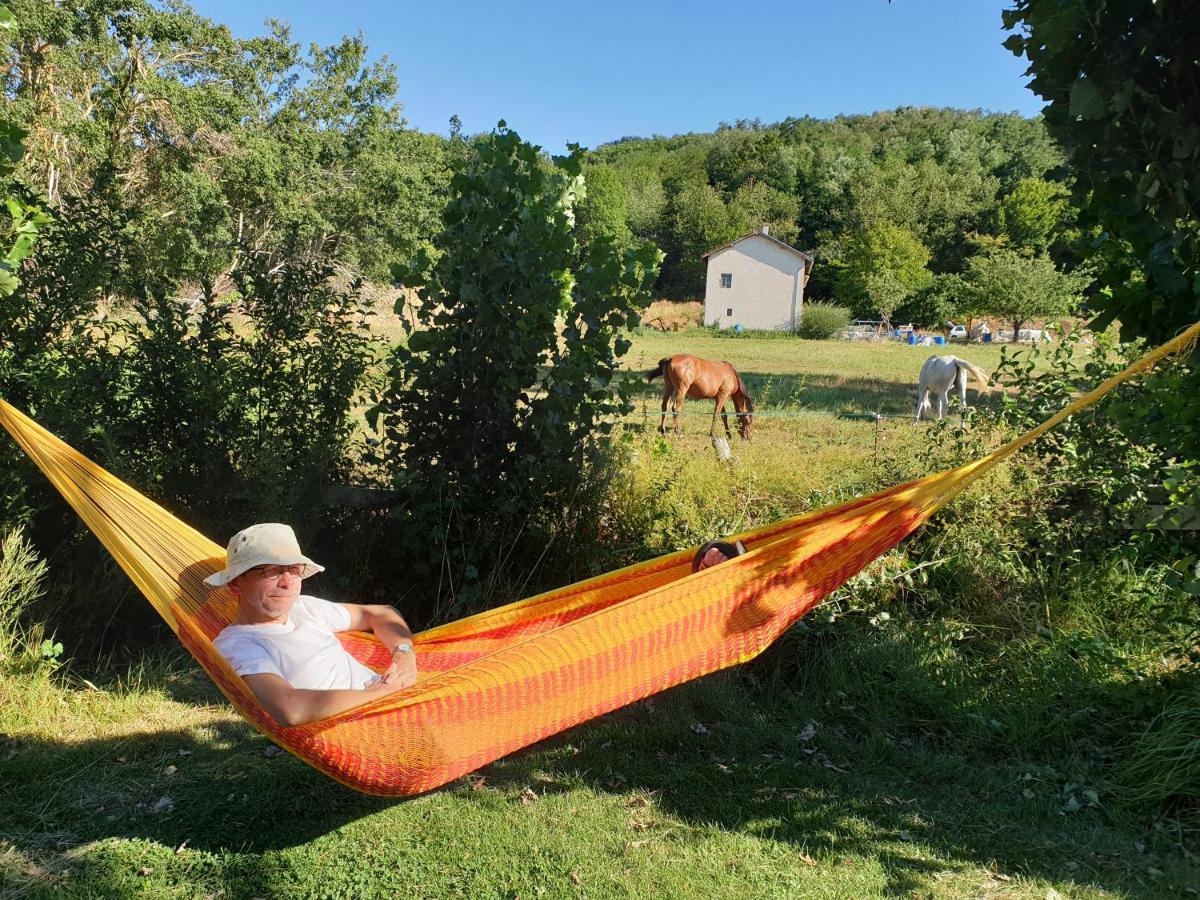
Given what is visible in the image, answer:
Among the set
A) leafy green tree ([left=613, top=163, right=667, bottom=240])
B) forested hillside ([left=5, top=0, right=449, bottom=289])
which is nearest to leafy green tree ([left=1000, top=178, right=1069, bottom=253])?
leafy green tree ([left=613, top=163, right=667, bottom=240])

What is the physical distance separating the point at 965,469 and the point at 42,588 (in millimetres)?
3639

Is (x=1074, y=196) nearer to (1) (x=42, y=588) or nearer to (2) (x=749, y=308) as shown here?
(1) (x=42, y=588)

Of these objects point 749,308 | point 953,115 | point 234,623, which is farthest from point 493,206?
point 953,115

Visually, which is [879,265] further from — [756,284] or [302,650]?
[302,650]

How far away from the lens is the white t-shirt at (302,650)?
2.25 m

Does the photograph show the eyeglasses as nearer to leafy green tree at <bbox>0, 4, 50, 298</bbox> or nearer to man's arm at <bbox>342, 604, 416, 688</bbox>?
man's arm at <bbox>342, 604, 416, 688</bbox>

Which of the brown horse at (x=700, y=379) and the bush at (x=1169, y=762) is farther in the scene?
the brown horse at (x=700, y=379)

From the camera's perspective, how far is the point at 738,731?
3246 mm

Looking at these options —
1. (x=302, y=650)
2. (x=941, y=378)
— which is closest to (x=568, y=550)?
(x=302, y=650)

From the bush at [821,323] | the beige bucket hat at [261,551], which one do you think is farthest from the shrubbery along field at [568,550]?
the bush at [821,323]

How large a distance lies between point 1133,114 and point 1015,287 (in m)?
40.0

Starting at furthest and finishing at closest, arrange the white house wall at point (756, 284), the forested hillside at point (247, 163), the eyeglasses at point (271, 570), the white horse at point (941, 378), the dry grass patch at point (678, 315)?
the white house wall at point (756, 284)
the dry grass patch at point (678, 315)
the white horse at point (941, 378)
the forested hillside at point (247, 163)
the eyeglasses at point (271, 570)

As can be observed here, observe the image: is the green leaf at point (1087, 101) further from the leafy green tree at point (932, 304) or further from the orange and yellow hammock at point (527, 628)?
the leafy green tree at point (932, 304)

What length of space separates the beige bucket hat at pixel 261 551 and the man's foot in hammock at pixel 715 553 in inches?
48.9
